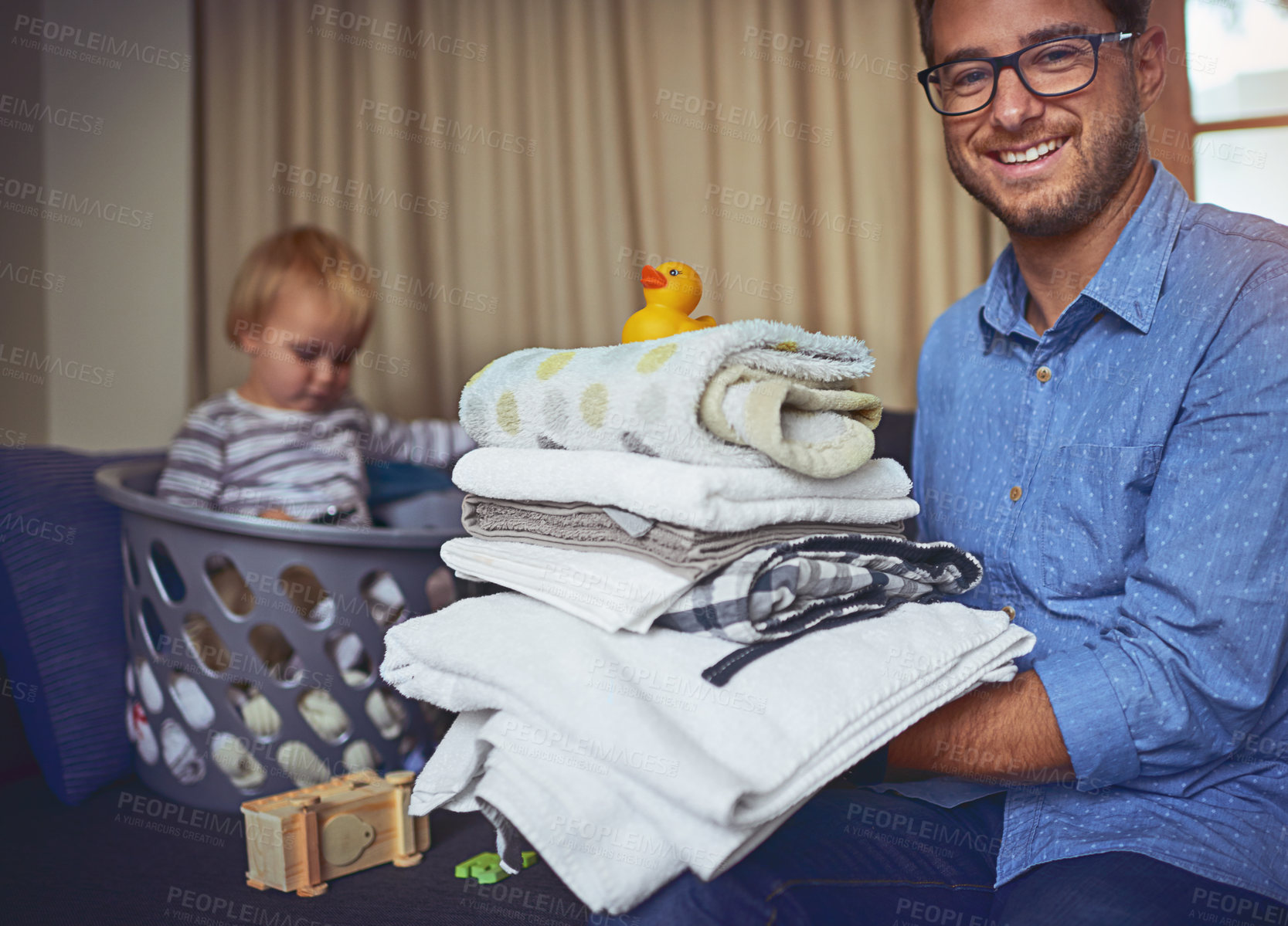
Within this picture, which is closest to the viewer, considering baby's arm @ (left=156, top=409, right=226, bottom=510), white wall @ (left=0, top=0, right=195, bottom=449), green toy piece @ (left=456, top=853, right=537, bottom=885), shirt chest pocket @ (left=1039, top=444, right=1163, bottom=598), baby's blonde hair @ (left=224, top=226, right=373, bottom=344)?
shirt chest pocket @ (left=1039, top=444, right=1163, bottom=598)

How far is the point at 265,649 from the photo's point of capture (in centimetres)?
118

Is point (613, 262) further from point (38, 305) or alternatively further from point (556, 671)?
point (556, 671)

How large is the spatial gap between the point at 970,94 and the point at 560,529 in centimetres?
62

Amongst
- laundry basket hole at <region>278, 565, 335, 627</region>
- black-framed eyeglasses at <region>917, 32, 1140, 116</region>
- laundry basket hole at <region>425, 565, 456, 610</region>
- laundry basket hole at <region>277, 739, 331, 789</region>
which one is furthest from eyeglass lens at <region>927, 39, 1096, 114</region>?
laundry basket hole at <region>277, 739, 331, 789</region>

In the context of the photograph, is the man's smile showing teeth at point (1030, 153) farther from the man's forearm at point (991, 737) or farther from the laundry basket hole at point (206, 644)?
the laundry basket hole at point (206, 644)

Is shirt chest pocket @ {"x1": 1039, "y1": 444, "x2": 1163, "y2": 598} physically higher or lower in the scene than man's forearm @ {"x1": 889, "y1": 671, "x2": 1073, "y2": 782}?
higher

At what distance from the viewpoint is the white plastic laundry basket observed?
1071mm

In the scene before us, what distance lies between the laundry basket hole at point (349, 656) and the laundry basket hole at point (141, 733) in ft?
0.93

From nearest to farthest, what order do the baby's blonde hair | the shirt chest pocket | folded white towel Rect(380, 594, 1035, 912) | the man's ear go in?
folded white towel Rect(380, 594, 1035, 912) → the shirt chest pocket → the man's ear → the baby's blonde hair

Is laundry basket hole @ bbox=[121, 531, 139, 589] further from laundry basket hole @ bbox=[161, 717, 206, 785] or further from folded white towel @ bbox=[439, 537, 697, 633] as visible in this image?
folded white towel @ bbox=[439, 537, 697, 633]

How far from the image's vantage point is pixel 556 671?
1.91 feet

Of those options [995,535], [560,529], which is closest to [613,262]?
[995,535]

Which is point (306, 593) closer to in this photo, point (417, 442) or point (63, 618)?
point (63, 618)

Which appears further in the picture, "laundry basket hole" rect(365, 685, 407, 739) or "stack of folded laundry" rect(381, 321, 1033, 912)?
"laundry basket hole" rect(365, 685, 407, 739)
